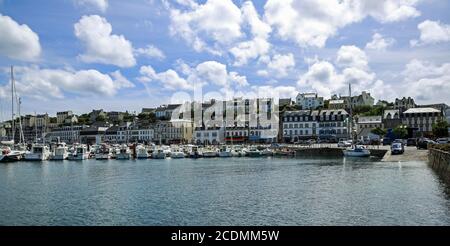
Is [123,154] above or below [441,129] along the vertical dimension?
below

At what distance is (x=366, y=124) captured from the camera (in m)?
120

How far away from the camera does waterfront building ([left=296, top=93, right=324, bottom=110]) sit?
535 feet

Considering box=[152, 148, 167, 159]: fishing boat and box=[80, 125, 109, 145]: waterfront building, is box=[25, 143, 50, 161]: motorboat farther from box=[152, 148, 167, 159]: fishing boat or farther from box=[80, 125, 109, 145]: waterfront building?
box=[80, 125, 109, 145]: waterfront building

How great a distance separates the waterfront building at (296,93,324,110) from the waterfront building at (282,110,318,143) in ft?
132

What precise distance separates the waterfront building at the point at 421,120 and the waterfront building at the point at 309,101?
51.0 metres

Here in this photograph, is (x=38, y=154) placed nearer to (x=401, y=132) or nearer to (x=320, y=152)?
(x=320, y=152)

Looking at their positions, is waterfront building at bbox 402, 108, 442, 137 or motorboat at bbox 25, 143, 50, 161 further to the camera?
waterfront building at bbox 402, 108, 442, 137

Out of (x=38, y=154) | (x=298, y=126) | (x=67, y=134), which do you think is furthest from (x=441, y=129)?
(x=67, y=134)

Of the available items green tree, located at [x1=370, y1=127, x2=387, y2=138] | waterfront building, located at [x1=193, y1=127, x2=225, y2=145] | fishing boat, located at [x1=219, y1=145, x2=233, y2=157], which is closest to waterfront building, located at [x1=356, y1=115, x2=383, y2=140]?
green tree, located at [x1=370, y1=127, x2=387, y2=138]

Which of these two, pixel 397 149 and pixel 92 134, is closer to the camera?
pixel 397 149

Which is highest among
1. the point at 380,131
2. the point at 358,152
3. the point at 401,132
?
the point at 380,131

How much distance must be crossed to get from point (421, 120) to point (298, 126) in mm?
30762
